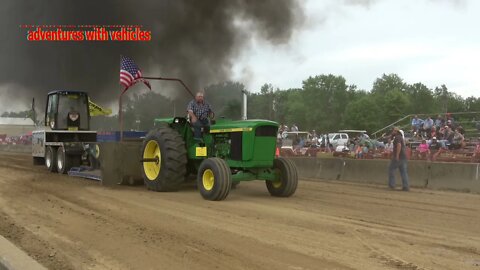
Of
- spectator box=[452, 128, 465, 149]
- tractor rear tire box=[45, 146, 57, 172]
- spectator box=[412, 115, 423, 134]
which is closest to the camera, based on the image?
tractor rear tire box=[45, 146, 57, 172]

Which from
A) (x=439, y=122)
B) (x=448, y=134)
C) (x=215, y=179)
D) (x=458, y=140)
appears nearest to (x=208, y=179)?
(x=215, y=179)

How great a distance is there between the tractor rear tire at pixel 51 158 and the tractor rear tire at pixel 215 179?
7.08 meters

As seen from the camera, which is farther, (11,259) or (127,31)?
(127,31)

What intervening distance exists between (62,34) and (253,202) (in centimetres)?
1098

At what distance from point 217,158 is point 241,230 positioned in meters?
2.56

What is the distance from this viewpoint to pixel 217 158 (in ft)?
26.1

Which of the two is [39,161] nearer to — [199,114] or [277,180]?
[199,114]

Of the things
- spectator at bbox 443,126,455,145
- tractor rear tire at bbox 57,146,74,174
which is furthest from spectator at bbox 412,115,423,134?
tractor rear tire at bbox 57,146,74,174

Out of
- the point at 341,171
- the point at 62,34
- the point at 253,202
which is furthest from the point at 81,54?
the point at 253,202

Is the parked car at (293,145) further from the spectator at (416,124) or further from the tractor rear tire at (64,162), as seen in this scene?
the tractor rear tire at (64,162)

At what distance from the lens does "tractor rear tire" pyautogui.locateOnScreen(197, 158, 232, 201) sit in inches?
301

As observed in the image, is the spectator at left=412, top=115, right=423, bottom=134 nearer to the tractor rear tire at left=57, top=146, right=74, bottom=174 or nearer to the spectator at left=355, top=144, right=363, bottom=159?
the spectator at left=355, top=144, right=363, bottom=159

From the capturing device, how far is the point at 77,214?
6.58 meters

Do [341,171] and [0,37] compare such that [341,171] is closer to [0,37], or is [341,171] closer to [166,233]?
[166,233]
